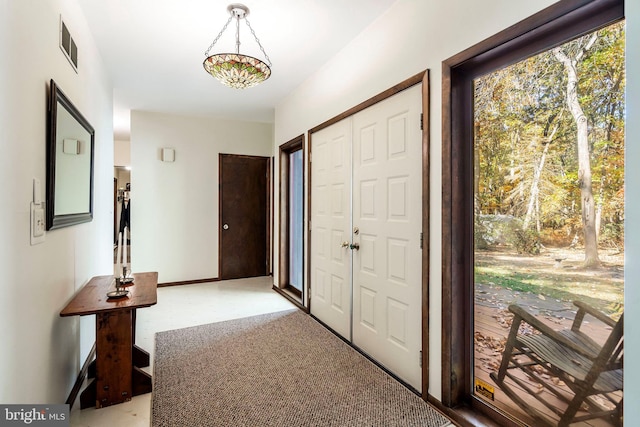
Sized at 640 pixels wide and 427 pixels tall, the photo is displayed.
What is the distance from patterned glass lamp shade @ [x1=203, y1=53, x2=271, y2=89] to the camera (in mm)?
2264

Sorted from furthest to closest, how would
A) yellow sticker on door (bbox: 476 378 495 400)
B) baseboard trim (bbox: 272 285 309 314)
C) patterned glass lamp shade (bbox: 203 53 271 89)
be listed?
baseboard trim (bbox: 272 285 309 314) → patterned glass lamp shade (bbox: 203 53 271 89) → yellow sticker on door (bbox: 476 378 495 400)

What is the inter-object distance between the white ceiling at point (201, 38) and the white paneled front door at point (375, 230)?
700 millimetres

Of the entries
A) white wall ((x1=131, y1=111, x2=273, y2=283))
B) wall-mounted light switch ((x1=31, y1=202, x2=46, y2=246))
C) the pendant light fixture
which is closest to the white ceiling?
the pendant light fixture

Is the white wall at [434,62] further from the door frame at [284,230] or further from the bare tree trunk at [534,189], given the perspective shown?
the door frame at [284,230]

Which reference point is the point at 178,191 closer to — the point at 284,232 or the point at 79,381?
the point at 284,232

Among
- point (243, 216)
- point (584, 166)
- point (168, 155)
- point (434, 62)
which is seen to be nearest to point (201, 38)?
point (434, 62)

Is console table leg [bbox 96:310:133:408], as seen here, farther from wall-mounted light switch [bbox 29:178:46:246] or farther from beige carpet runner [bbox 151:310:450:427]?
wall-mounted light switch [bbox 29:178:46:246]

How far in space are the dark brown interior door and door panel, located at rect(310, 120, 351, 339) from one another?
2188 mm

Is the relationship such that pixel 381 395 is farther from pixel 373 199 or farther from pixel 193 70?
pixel 193 70

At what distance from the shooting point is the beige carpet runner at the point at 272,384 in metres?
1.84

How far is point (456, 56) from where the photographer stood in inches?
70.4

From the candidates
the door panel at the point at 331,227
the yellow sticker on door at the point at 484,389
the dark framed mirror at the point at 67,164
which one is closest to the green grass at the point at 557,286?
the yellow sticker on door at the point at 484,389

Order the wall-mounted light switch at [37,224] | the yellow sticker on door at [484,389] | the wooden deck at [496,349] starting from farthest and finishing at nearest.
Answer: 1. the yellow sticker on door at [484,389]
2. the wooden deck at [496,349]
3. the wall-mounted light switch at [37,224]

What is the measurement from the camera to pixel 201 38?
273cm
